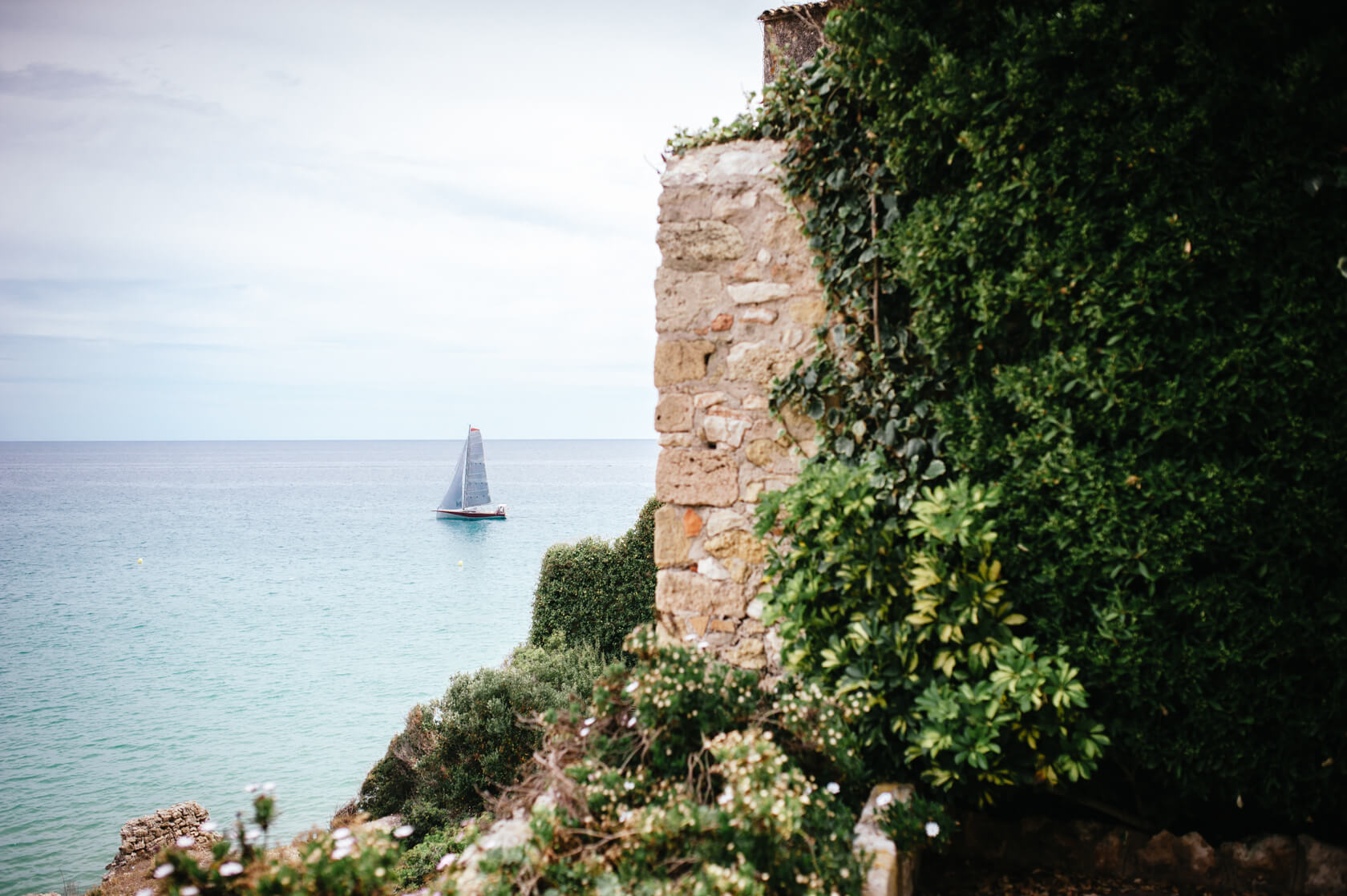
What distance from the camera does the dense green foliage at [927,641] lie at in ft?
6.75

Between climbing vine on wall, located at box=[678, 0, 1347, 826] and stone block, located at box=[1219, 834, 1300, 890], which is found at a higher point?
climbing vine on wall, located at box=[678, 0, 1347, 826]

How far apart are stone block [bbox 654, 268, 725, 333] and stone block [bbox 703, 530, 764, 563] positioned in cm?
108

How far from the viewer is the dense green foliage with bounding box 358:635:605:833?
7.36 meters

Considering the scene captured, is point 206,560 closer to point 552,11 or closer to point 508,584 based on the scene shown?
point 508,584

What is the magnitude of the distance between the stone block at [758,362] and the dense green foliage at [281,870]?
2333 mm

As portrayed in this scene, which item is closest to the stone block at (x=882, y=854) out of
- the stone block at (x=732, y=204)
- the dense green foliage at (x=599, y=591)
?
the stone block at (x=732, y=204)

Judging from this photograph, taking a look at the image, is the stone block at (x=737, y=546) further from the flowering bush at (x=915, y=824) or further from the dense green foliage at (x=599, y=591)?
the dense green foliage at (x=599, y=591)

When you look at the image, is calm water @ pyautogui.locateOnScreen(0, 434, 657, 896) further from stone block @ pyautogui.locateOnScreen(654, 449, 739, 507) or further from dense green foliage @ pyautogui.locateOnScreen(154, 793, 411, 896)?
dense green foliage @ pyautogui.locateOnScreen(154, 793, 411, 896)

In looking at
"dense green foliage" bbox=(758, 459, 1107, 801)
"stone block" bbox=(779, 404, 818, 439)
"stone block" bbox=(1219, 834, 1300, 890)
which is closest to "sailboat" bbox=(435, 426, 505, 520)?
"stone block" bbox=(779, 404, 818, 439)

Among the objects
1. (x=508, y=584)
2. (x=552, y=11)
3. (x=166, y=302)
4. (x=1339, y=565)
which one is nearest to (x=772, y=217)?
(x=1339, y=565)

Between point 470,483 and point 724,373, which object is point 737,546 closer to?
point 724,373

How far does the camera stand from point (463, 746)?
24.9 feet

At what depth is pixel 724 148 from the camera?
3271 millimetres

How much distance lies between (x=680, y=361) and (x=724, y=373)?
0.79ft
